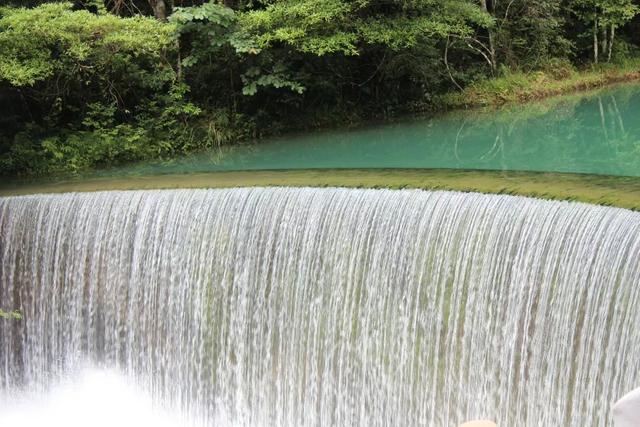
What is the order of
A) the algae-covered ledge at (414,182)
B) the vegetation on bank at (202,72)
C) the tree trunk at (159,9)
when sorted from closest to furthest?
the algae-covered ledge at (414,182), the vegetation on bank at (202,72), the tree trunk at (159,9)

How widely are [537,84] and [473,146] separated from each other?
5188 mm

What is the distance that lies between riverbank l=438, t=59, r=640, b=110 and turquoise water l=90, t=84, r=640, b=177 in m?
0.91

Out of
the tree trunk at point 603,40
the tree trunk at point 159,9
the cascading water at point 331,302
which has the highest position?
the tree trunk at point 159,9

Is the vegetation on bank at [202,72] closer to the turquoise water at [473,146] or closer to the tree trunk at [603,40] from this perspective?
the turquoise water at [473,146]

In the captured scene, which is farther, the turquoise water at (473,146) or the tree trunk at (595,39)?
the tree trunk at (595,39)

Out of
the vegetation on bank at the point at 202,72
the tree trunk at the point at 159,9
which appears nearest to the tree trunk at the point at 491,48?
the vegetation on bank at the point at 202,72

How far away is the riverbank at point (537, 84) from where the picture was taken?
12352mm

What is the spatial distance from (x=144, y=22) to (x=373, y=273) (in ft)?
19.3

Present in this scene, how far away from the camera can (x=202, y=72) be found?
10.5m

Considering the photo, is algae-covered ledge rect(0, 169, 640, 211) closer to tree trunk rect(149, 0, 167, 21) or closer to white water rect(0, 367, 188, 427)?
white water rect(0, 367, 188, 427)


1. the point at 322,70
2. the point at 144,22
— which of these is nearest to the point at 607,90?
the point at 322,70

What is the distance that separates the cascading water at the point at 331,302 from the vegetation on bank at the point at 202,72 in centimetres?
291

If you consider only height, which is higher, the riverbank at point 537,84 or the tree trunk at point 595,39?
the tree trunk at point 595,39

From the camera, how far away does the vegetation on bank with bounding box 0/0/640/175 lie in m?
8.97
